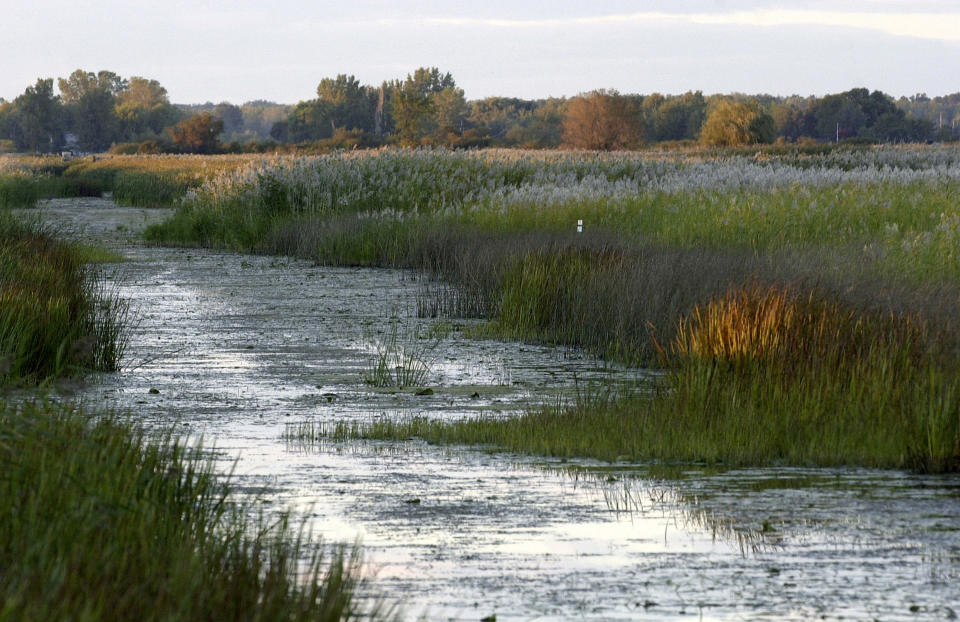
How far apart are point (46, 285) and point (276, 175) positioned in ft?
45.3

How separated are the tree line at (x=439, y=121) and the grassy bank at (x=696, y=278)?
4824 cm

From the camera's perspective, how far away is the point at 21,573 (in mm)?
3248

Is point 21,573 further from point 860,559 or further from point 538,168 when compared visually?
point 538,168

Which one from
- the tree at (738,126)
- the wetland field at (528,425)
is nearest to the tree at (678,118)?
the tree at (738,126)

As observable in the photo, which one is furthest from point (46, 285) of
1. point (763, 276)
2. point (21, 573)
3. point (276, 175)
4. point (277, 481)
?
point (276, 175)

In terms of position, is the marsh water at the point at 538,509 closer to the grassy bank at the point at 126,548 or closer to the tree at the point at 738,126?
the grassy bank at the point at 126,548

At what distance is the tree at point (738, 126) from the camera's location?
65250mm

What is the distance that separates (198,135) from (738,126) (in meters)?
40.7

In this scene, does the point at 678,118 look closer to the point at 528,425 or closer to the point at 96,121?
the point at 96,121

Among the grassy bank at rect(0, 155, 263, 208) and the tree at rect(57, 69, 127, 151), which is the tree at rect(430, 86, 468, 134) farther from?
the grassy bank at rect(0, 155, 263, 208)

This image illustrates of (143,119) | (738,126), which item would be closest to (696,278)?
(738,126)

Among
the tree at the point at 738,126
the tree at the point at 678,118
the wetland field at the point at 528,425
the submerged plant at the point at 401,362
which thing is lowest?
the submerged plant at the point at 401,362

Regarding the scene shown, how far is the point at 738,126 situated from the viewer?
215 feet

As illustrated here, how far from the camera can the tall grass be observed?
27.0ft
